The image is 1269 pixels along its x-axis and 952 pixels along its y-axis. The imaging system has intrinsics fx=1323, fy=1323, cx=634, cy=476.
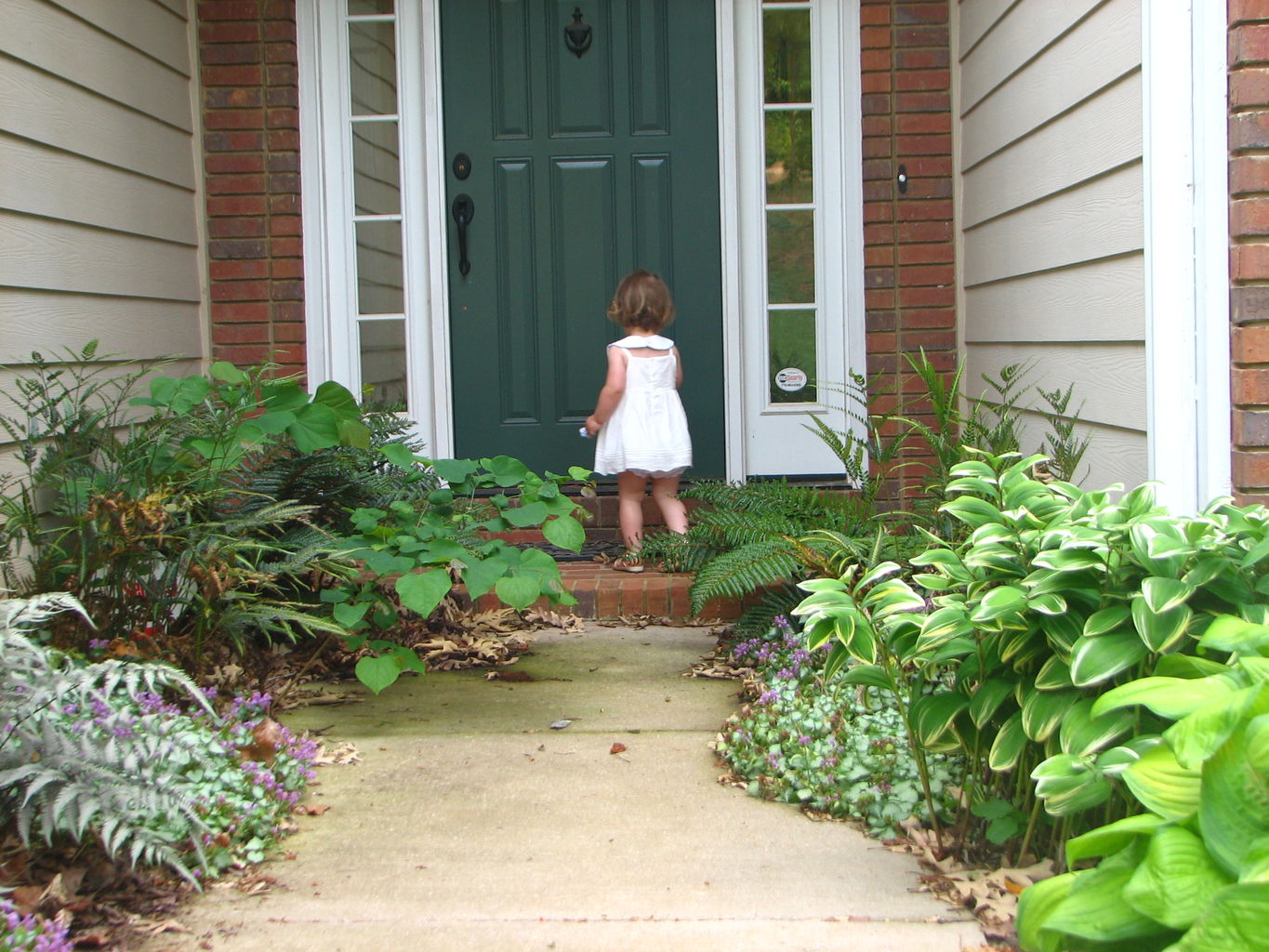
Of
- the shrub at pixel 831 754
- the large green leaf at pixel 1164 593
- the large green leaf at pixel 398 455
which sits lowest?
the shrub at pixel 831 754

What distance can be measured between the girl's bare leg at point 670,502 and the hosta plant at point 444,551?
114 cm

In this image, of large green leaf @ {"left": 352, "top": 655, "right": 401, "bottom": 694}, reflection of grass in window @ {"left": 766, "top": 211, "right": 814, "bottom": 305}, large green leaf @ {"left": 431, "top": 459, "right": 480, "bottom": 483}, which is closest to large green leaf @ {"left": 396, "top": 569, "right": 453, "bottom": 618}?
large green leaf @ {"left": 352, "top": 655, "right": 401, "bottom": 694}

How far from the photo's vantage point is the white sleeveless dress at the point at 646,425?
15.9 feet

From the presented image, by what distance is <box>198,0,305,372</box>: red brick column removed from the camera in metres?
5.18

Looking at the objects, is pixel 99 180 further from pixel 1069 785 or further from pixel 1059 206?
pixel 1069 785

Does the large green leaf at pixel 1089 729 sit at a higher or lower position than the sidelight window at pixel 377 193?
lower

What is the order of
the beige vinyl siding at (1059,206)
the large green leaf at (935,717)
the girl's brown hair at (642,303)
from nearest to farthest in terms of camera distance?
1. the large green leaf at (935,717)
2. the beige vinyl siding at (1059,206)
3. the girl's brown hair at (642,303)

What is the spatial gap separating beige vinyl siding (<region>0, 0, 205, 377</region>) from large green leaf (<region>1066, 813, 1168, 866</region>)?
10.2 feet

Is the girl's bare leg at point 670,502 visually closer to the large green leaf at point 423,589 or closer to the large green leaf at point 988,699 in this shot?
the large green leaf at point 423,589

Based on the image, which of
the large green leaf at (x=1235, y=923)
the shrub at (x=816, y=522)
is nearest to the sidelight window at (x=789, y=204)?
the shrub at (x=816, y=522)

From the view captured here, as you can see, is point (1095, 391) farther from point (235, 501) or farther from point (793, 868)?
point (235, 501)

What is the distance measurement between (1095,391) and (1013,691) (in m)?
1.61

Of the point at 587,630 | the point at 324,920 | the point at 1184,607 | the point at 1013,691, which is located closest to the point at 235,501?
the point at 587,630

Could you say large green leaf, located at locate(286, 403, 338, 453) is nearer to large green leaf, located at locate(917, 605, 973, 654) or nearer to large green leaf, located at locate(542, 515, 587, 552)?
large green leaf, located at locate(542, 515, 587, 552)
